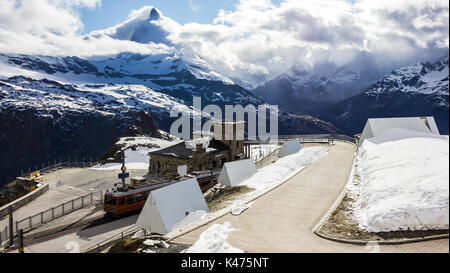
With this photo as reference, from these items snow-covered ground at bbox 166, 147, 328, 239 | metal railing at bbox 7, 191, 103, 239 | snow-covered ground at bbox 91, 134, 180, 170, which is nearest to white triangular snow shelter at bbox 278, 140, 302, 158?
snow-covered ground at bbox 166, 147, 328, 239

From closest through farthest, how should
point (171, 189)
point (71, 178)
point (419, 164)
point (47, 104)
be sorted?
1. point (419, 164)
2. point (171, 189)
3. point (71, 178)
4. point (47, 104)

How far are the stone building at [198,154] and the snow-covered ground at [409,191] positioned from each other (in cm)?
2169

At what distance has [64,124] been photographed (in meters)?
162

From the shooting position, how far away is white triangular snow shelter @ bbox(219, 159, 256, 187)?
94.4 feet

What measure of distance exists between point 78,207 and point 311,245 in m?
23.7

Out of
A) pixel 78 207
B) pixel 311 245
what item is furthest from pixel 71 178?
pixel 311 245

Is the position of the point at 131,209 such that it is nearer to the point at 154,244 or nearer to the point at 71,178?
the point at 154,244

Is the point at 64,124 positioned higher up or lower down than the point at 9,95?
lower down

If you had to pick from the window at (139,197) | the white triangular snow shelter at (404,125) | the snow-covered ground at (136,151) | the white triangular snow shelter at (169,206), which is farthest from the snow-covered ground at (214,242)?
the snow-covered ground at (136,151)

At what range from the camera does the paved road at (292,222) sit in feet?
40.5

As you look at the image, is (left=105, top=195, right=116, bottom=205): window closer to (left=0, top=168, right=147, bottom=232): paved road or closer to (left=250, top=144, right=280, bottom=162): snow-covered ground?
(left=0, top=168, right=147, bottom=232): paved road

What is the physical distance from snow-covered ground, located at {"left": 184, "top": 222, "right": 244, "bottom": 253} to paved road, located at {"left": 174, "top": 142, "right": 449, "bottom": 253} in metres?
0.42

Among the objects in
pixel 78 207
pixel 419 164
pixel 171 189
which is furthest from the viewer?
pixel 78 207
